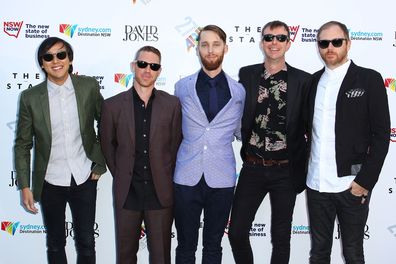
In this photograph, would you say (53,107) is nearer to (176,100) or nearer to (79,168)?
(79,168)

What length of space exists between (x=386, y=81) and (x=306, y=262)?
2073mm

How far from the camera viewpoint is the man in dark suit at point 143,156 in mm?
3094

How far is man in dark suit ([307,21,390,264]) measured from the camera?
2.88 meters

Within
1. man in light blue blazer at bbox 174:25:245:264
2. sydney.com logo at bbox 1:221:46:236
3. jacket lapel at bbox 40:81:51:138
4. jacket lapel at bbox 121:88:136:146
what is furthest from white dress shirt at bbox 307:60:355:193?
sydney.com logo at bbox 1:221:46:236

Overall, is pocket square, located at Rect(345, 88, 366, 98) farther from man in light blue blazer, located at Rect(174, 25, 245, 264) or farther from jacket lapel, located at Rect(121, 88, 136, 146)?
jacket lapel, located at Rect(121, 88, 136, 146)

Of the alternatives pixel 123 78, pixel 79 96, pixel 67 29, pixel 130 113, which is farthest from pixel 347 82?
pixel 67 29

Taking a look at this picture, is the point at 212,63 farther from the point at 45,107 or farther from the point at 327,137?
the point at 45,107

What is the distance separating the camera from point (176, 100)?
3227 mm

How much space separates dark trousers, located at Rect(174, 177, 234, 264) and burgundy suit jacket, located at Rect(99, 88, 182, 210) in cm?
13

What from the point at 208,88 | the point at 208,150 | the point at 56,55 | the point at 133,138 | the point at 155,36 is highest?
the point at 155,36

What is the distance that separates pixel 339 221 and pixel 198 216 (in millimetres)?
1091

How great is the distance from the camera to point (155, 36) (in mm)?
4043

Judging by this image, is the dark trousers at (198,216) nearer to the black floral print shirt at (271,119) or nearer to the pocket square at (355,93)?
the black floral print shirt at (271,119)

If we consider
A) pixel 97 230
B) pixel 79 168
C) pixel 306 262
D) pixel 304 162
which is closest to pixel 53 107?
pixel 79 168
